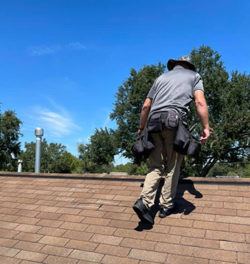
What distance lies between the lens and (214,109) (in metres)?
30.6

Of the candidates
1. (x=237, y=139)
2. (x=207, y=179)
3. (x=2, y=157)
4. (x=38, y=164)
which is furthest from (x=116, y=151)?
(x=207, y=179)

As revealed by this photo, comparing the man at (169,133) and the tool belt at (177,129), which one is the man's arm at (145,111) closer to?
the man at (169,133)

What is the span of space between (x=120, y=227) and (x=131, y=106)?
2870 centimetres

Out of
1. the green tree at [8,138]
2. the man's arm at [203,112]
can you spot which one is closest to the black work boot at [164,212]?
the man's arm at [203,112]

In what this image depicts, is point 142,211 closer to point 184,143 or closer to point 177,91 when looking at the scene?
point 184,143

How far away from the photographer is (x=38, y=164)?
8.90 metres

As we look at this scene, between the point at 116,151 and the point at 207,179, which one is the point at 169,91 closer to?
the point at 207,179

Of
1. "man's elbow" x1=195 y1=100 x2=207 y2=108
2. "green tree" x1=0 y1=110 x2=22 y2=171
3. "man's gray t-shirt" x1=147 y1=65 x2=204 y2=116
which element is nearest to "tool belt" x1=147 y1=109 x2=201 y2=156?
"man's gray t-shirt" x1=147 y1=65 x2=204 y2=116

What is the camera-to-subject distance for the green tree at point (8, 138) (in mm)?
37469

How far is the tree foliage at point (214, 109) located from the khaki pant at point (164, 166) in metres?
23.4

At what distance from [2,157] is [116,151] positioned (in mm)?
13031

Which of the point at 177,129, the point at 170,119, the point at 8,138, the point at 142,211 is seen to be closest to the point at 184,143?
the point at 177,129

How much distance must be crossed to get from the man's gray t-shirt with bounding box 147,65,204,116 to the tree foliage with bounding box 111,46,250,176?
23.4m

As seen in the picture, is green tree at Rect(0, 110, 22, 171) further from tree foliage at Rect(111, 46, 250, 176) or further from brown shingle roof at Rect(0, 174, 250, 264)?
brown shingle roof at Rect(0, 174, 250, 264)
